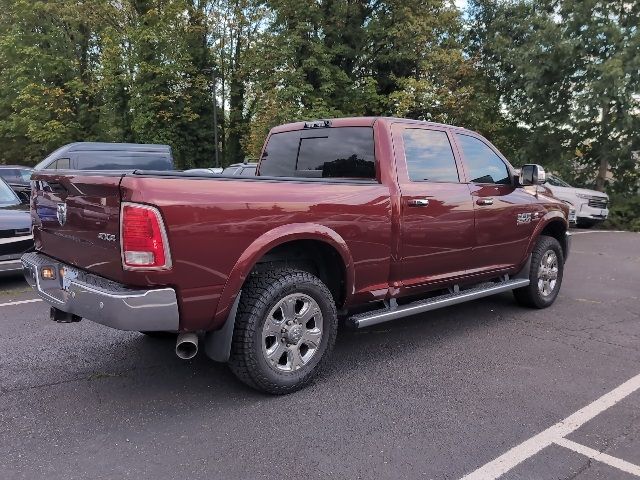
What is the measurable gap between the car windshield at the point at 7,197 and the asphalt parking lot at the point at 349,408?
2.98 metres

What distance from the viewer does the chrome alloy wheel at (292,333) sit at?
357 cm

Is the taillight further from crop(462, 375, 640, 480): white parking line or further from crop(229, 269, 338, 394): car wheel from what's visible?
crop(462, 375, 640, 480): white parking line

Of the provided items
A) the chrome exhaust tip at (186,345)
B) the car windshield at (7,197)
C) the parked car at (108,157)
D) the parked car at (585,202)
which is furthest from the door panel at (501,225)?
the parked car at (585,202)

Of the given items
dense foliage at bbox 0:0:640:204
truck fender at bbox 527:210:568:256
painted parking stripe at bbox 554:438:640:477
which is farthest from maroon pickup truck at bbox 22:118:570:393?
dense foliage at bbox 0:0:640:204

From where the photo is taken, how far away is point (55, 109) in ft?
88.0

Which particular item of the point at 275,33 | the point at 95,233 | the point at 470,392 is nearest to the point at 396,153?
the point at 470,392

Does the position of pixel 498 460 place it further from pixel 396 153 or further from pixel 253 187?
pixel 396 153

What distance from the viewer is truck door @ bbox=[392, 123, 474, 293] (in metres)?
4.32

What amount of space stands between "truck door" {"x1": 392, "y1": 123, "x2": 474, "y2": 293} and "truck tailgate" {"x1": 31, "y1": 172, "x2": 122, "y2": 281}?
7.15 ft

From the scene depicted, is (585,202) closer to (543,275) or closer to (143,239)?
(543,275)

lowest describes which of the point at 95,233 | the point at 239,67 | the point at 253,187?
the point at 95,233

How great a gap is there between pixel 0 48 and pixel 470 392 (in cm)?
3195

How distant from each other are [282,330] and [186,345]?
64 centimetres

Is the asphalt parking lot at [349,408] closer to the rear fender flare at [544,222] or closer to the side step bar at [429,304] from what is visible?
the side step bar at [429,304]
